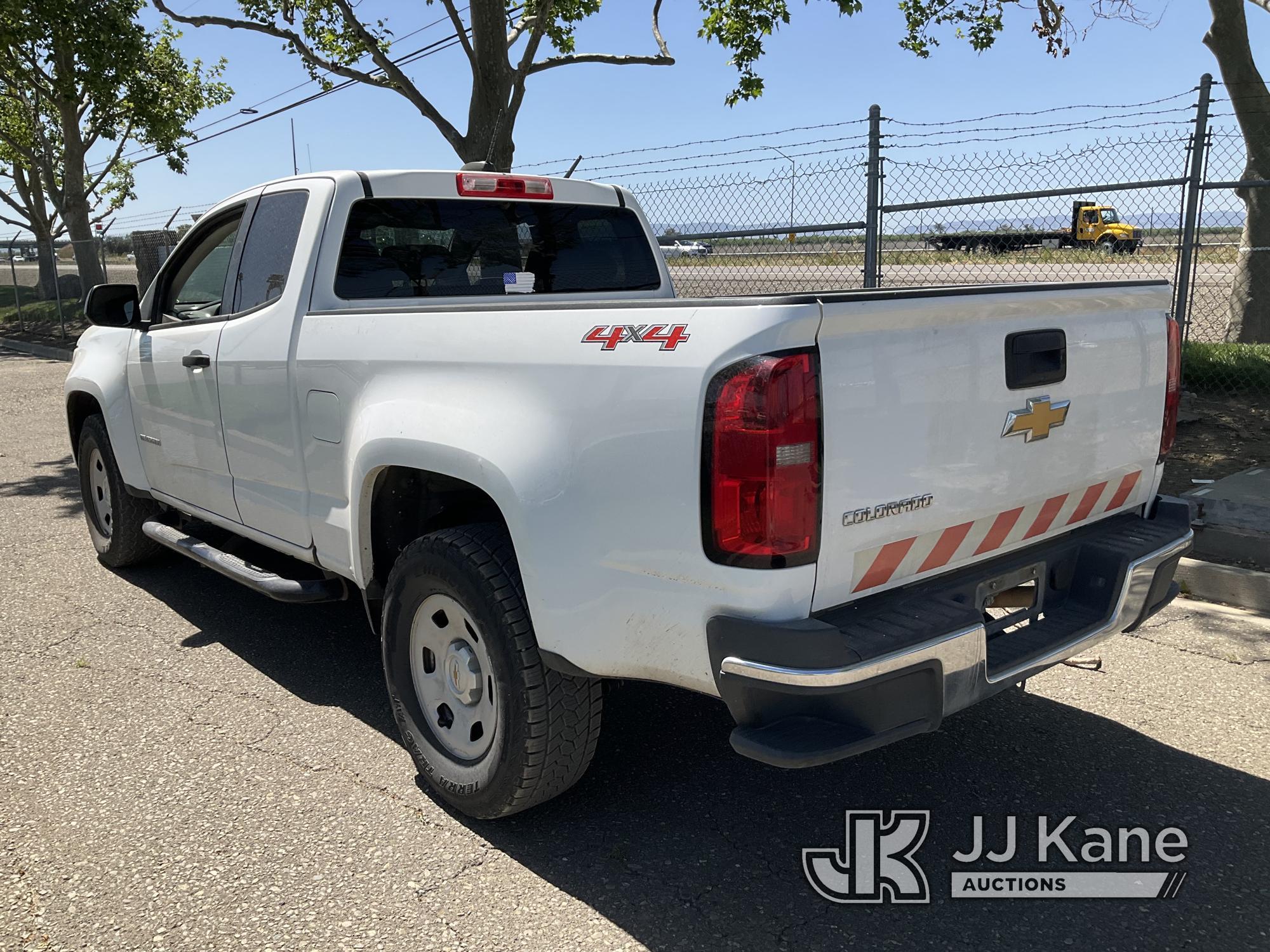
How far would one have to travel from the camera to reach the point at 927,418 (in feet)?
8.42

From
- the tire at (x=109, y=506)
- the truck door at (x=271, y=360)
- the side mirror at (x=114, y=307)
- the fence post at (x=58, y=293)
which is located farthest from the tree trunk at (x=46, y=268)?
the truck door at (x=271, y=360)

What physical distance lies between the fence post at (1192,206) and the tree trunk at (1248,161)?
258cm

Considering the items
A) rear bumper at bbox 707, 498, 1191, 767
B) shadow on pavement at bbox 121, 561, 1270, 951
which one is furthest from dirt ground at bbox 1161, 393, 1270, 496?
rear bumper at bbox 707, 498, 1191, 767

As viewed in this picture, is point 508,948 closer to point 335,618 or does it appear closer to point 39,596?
point 335,618

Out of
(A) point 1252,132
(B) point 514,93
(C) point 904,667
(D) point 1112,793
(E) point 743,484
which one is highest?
(B) point 514,93

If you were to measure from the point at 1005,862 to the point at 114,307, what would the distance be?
4.38 metres

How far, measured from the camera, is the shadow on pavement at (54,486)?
298 inches

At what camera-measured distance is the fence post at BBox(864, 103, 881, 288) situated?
25.1ft

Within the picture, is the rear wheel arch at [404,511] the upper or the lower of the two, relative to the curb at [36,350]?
upper

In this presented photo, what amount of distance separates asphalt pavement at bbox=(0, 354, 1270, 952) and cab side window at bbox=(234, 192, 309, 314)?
5.17 feet

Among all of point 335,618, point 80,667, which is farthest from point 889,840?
point 80,667

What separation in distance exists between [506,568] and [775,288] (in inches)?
362

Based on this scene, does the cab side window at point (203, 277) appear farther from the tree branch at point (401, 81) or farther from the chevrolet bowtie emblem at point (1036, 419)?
the tree branch at point (401, 81)

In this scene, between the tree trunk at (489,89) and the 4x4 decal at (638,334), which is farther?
the tree trunk at (489,89)
